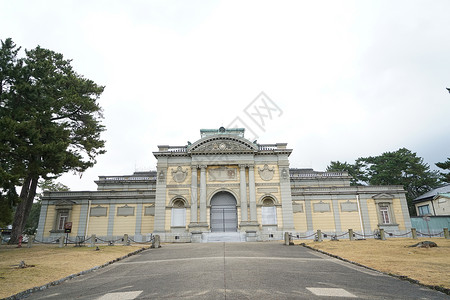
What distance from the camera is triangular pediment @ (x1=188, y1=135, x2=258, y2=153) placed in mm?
30484

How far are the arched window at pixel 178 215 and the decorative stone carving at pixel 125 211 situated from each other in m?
5.37

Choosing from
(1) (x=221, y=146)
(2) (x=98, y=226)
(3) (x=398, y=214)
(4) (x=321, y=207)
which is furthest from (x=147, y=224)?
(3) (x=398, y=214)

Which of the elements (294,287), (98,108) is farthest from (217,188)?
(294,287)

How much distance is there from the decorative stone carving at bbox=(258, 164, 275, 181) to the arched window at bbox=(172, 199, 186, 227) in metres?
9.01

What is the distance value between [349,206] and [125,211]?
25190 mm

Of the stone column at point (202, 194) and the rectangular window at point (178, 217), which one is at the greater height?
the stone column at point (202, 194)

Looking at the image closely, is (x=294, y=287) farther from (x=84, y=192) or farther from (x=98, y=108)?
(x=84, y=192)

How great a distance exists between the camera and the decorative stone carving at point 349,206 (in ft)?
104

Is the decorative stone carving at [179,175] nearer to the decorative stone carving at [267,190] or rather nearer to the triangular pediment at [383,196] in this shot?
the decorative stone carving at [267,190]

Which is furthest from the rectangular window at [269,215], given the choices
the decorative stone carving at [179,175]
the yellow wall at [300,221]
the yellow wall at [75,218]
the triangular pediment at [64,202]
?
the triangular pediment at [64,202]

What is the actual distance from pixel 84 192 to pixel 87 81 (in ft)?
42.2

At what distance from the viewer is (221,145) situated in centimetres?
3069

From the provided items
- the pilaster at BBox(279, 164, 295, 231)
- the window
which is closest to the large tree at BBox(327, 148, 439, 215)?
the window

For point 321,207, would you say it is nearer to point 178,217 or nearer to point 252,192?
point 252,192
